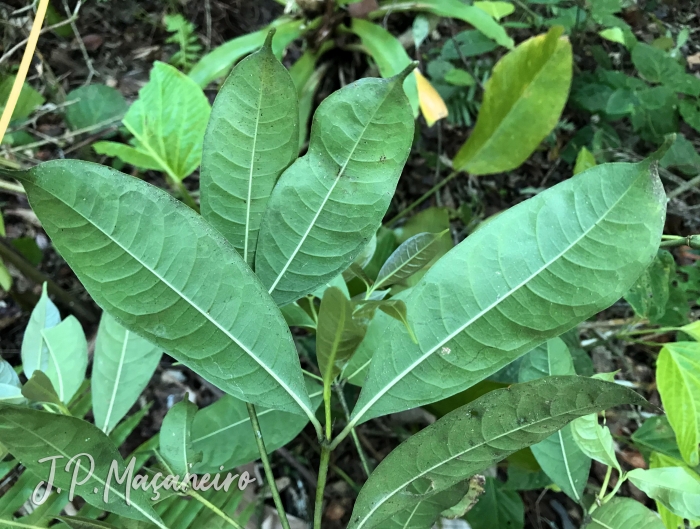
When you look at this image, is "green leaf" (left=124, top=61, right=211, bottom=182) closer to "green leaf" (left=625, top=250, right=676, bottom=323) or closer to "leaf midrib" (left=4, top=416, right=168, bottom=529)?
"leaf midrib" (left=4, top=416, right=168, bottom=529)

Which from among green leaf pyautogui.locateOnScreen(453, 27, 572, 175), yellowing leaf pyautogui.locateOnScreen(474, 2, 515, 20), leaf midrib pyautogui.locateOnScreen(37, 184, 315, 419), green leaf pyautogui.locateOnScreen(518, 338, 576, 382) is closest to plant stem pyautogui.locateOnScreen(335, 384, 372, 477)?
leaf midrib pyautogui.locateOnScreen(37, 184, 315, 419)

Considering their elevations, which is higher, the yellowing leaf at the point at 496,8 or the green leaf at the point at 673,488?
the yellowing leaf at the point at 496,8

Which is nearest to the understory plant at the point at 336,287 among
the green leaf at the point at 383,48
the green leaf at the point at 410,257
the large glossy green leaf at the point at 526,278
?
the large glossy green leaf at the point at 526,278

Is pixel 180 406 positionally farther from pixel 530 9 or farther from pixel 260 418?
pixel 530 9

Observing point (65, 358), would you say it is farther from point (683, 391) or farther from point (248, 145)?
point (683, 391)

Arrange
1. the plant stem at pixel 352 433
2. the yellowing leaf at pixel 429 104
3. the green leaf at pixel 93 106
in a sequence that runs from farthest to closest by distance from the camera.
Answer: the green leaf at pixel 93 106
the yellowing leaf at pixel 429 104
the plant stem at pixel 352 433

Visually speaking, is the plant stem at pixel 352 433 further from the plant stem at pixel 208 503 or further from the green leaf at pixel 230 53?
the green leaf at pixel 230 53

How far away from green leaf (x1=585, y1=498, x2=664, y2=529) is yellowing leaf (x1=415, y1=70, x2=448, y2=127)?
82 cm

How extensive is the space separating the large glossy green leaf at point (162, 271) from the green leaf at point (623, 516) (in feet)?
1.26

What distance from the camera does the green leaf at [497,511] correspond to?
28.7 inches

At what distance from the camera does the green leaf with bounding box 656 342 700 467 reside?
0.57 m

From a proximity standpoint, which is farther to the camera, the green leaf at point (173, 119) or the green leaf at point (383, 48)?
the green leaf at point (383, 48)

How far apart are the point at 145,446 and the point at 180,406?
0.31m

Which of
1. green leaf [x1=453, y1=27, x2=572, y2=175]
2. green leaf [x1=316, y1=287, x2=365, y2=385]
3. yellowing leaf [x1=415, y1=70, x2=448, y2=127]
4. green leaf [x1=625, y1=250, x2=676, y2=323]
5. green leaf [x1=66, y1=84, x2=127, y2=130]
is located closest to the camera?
green leaf [x1=316, y1=287, x2=365, y2=385]
